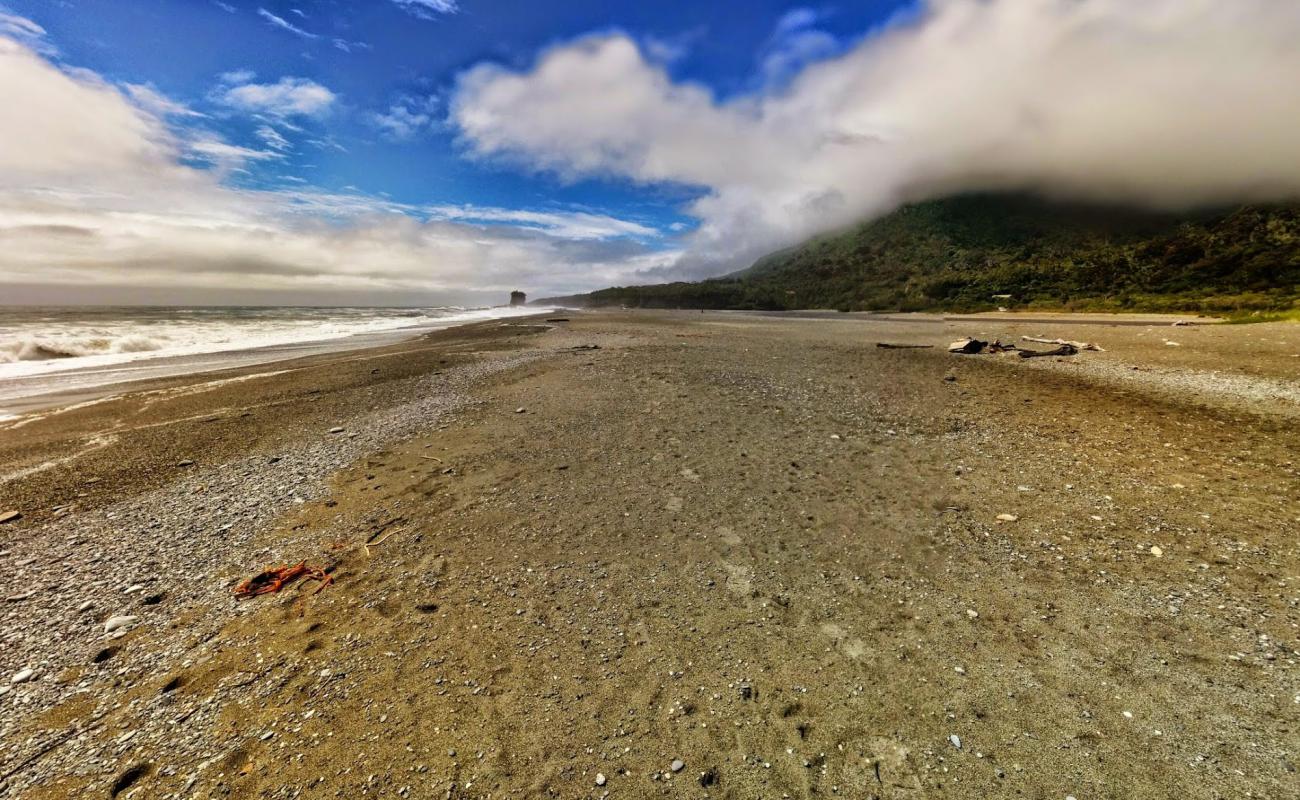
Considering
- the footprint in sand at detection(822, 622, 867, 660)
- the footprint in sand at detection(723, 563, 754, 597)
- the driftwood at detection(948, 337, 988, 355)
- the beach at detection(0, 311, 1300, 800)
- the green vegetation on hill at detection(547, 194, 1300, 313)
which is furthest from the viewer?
the green vegetation on hill at detection(547, 194, 1300, 313)

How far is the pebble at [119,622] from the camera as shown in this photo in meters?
4.74

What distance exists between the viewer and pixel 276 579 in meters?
5.44

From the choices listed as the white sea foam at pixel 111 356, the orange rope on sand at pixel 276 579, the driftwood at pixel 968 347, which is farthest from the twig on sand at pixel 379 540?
the driftwood at pixel 968 347

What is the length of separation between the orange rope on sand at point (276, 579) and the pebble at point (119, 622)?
2.67 ft

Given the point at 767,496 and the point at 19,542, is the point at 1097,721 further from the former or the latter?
the point at 19,542

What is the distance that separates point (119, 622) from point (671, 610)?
18.1 ft

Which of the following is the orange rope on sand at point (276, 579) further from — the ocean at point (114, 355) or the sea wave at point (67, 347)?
the sea wave at point (67, 347)

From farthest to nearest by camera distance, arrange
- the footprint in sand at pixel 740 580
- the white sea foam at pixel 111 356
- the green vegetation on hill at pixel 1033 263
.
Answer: the green vegetation on hill at pixel 1033 263
the white sea foam at pixel 111 356
the footprint in sand at pixel 740 580

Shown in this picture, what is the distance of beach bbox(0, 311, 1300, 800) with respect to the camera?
10.7 ft

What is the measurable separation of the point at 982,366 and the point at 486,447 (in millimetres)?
16915

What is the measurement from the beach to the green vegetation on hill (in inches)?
1711

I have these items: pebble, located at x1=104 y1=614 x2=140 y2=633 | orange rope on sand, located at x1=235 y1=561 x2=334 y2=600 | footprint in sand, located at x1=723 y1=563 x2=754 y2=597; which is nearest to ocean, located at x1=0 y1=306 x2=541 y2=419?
pebble, located at x1=104 y1=614 x2=140 y2=633

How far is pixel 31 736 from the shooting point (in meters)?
3.59

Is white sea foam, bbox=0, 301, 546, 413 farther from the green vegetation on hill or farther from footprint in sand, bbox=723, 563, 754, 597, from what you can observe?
the green vegetation on hill
